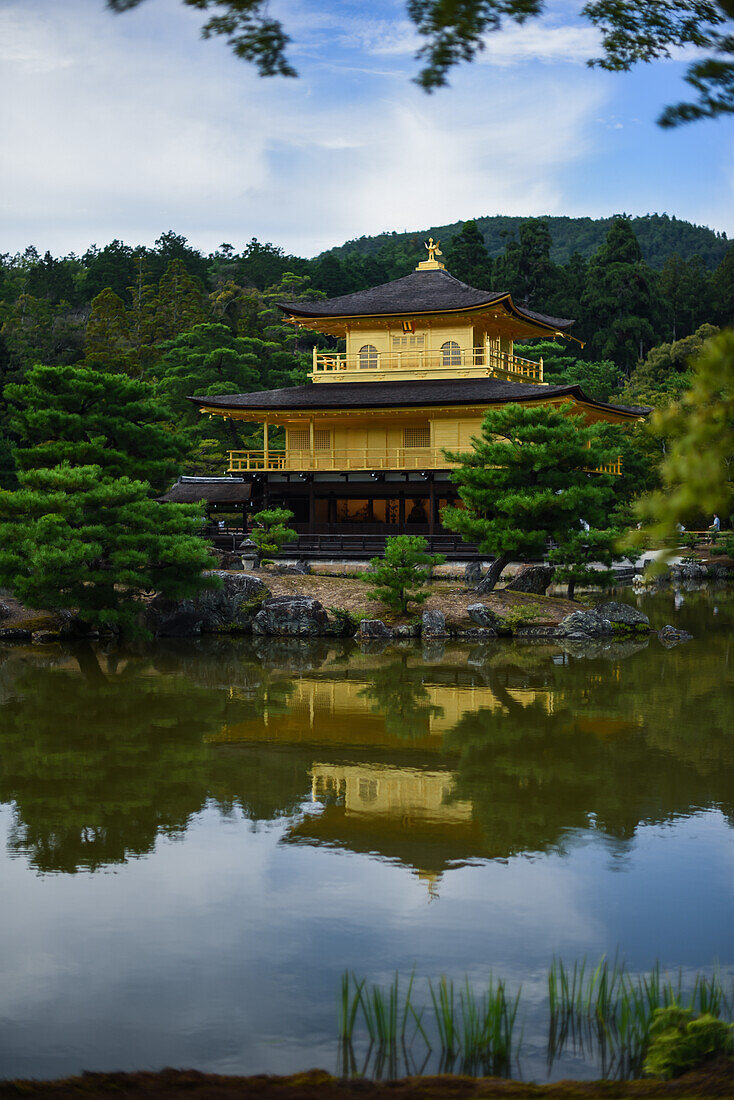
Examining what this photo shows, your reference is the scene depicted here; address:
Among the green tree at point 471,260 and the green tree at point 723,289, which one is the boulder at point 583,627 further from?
the green tree at point 723,289

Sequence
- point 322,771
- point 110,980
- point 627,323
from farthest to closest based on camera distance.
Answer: point 627,323 → point 322,771 → point 110,980

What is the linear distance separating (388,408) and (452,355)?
382 centimetres

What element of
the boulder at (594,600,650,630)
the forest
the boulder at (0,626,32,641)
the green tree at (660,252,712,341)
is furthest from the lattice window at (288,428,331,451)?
the green tree at (660,252,712,341)

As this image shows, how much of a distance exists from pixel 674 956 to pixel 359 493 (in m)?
25.5

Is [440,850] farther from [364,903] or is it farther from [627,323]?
[627,323]

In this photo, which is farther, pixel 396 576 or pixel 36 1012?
pixel 396 576

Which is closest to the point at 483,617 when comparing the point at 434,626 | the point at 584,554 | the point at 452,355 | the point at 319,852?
the point at 434,626

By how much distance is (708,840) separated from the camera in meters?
7.62

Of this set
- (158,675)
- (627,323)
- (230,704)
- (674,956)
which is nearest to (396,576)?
(158,675)

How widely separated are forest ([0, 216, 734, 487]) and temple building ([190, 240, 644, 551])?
9.03 metres

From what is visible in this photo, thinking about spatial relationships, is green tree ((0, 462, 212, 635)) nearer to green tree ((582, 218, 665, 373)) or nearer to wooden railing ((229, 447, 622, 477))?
wooden railing ((229, 447, 622, 477))

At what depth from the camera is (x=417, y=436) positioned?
30.2m

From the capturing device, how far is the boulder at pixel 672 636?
18484 millimetres

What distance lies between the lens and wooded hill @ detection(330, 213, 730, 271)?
96438mm
